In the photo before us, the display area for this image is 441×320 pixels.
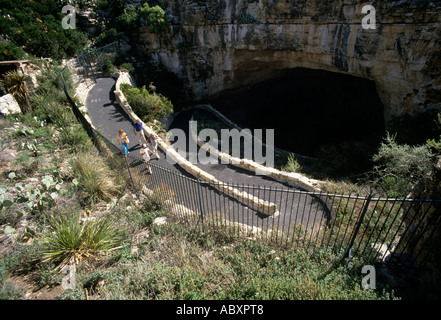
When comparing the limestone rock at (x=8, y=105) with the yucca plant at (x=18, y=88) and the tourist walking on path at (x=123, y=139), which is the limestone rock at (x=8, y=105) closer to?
the yucca plant at (x=18, y=88)

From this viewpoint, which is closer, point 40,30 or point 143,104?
point 143,104

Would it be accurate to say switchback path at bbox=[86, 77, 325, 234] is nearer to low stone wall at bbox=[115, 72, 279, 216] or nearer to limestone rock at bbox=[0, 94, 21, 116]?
low stone wall at bbox=[115, 72, 279, 216]

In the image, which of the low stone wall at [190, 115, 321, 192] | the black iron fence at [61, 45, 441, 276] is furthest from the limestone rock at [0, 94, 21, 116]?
the low stone wall at [190, 115, 321, 192]

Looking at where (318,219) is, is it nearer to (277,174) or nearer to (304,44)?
(277,174)

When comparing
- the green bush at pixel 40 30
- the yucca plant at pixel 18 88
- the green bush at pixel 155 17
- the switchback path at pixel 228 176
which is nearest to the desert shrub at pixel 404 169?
the switchback path at pixel 228 176

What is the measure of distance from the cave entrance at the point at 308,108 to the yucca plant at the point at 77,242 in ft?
49.1

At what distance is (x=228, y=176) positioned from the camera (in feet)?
32.6

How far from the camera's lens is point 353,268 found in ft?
15.1

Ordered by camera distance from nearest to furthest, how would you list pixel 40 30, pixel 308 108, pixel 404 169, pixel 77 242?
1. pixel 77 242
2. pixel 404 169
3. pixel 40 30
4. pixel 308 108

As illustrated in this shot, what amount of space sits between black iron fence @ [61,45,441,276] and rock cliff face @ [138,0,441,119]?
743cm

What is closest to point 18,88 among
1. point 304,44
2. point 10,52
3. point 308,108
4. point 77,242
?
point 10,52

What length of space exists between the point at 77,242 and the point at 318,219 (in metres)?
6.30

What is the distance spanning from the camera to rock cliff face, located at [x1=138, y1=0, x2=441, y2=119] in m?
10.4

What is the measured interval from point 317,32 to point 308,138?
27.3 ft
